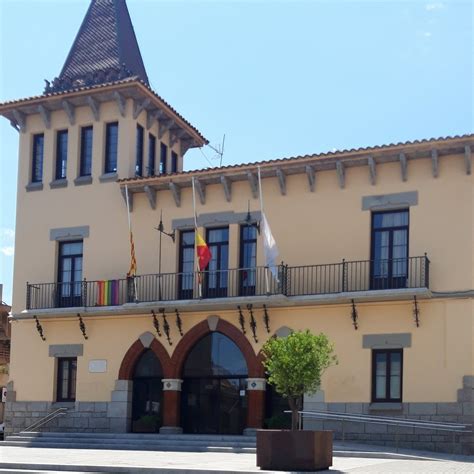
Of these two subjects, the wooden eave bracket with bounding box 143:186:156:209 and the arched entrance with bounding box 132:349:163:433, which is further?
the wooden eave bracket with bounding box 143:186:156:209

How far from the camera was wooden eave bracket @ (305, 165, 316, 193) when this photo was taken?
25.0 m

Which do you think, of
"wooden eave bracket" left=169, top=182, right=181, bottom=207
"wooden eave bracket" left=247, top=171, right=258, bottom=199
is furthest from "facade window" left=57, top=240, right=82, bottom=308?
"wooden eave bracket" left=247, top=171, right=258, bottom=199

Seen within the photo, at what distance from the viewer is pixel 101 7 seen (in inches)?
1246

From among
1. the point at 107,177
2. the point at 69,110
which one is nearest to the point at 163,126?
the point at 107,177

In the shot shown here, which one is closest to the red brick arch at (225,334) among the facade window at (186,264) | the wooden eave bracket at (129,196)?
the facade window at (186,264)

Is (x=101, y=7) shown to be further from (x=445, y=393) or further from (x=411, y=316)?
(x=445, y=393)

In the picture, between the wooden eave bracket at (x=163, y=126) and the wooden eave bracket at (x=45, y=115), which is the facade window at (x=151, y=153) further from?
the wooden eave bracket at (x=45, y=115)

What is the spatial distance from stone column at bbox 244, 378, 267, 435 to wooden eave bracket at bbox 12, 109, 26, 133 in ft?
38.5

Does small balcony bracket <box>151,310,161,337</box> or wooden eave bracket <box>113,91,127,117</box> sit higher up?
wooden eave bracket <box>113,91,127,117</box>

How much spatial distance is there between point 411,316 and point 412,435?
3033 millimetres

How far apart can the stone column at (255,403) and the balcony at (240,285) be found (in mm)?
A: 2486

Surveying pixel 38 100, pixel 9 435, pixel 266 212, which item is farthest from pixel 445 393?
pixel 38 100

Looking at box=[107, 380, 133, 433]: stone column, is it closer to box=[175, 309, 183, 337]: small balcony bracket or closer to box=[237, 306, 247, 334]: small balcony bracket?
box=[175, 309, 183, 337]: small balcony bracket

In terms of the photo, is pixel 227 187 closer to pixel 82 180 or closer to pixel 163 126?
pixel 163 126
